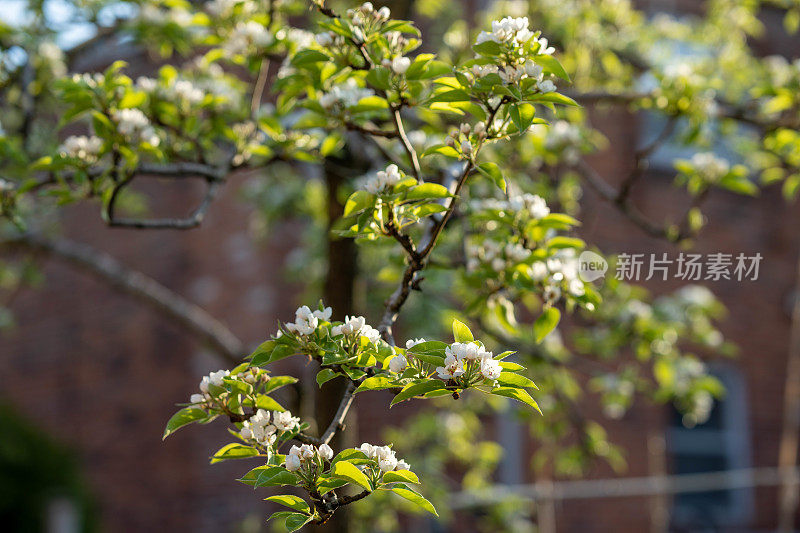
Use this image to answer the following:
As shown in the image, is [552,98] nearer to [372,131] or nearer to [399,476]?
[372,131]

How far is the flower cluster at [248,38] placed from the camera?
2.51 m

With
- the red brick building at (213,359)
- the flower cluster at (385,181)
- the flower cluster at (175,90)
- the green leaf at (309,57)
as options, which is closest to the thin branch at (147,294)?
the flower cluster at (175,90)

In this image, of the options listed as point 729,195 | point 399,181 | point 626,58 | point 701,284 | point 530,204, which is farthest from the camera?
point 729,195

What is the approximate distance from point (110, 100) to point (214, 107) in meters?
0.52

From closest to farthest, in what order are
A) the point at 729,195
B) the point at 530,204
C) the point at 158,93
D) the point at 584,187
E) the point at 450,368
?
the point at 450,368 < the point at 530,204 < the point at 158,93 < the point at 584,187 < the point at 729,195

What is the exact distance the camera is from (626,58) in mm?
4305

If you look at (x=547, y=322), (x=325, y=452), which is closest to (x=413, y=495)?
(x=325, y=452)

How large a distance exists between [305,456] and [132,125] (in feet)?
3.89

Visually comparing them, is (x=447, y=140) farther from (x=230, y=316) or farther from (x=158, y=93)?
(x=230, y=316)

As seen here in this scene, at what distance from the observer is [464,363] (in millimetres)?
1420

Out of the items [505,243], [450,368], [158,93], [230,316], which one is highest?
[158,93]

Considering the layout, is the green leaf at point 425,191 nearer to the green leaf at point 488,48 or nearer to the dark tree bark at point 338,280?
the green leaf at point 488,48

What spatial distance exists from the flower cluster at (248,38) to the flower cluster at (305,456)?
1463 mm

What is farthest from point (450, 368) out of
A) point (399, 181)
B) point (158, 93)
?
point (158, 93)
